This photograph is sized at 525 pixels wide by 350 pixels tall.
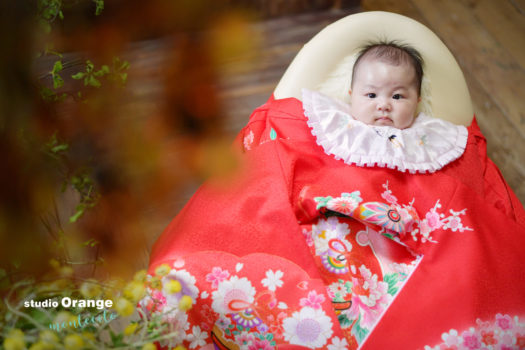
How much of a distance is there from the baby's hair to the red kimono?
0.95 feet

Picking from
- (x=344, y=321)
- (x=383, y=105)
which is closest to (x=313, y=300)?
(x=344, y=321)

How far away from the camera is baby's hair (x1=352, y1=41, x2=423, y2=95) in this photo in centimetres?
124

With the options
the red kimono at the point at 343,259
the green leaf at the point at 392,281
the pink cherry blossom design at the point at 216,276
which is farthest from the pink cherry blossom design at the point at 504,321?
the pink cherry blossom design at the point at 216,276

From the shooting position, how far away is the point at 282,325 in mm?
982

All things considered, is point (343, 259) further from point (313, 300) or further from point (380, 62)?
point (380, 62)

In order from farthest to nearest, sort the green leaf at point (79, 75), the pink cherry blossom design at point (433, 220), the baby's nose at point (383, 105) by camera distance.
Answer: the baby's nose at point (383, 105) → the pink cherry blossom design at point (433, 220) → the green leaf at point (79, 75)

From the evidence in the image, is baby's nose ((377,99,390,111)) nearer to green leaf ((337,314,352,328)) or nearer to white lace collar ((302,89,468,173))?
white lace collar ((302,89,468,173))

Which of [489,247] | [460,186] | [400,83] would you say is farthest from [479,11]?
[489,247]

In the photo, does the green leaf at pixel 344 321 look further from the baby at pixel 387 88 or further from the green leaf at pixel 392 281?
the baby at pixel 387 88

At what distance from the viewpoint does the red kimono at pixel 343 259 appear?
98cm

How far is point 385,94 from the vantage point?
4.04 feet

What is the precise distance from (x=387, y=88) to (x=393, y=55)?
11 cm

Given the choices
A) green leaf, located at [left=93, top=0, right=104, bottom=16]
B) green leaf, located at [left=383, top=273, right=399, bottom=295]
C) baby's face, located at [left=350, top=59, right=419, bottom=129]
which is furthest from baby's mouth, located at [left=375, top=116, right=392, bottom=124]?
green leaf, located at [left=93, top=0, right=104, bottom=16]

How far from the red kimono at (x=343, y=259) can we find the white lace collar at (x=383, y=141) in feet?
0.09
